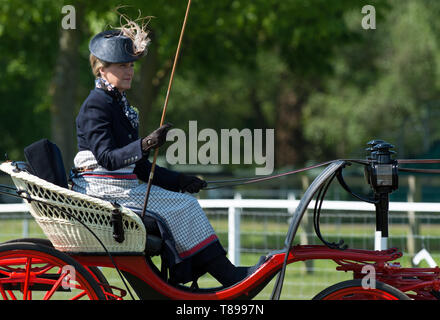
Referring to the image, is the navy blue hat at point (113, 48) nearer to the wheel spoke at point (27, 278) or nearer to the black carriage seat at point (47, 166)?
the black carriage seat at point (47, 166)

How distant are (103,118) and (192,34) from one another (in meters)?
11.2

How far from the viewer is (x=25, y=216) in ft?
24.6

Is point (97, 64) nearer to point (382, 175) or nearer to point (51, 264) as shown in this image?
point (51, 264)

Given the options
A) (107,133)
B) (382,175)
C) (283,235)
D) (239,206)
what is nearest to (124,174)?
(107,133)

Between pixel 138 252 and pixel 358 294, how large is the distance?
116cm

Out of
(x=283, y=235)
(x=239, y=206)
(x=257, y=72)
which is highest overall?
(x=257, y=72)

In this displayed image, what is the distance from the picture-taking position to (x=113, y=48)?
4.10 metres

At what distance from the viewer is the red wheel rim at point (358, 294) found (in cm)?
371

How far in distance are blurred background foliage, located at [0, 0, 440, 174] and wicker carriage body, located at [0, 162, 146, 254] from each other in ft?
8.36

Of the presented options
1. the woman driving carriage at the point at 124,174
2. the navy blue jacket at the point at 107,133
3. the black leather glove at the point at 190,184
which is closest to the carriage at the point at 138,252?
the woman driving carriage at the point at 124,174

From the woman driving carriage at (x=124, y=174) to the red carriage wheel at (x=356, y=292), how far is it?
543 mm

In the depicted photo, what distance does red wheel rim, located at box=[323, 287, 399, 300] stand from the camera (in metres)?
3.71

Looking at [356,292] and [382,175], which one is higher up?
[382,175]
